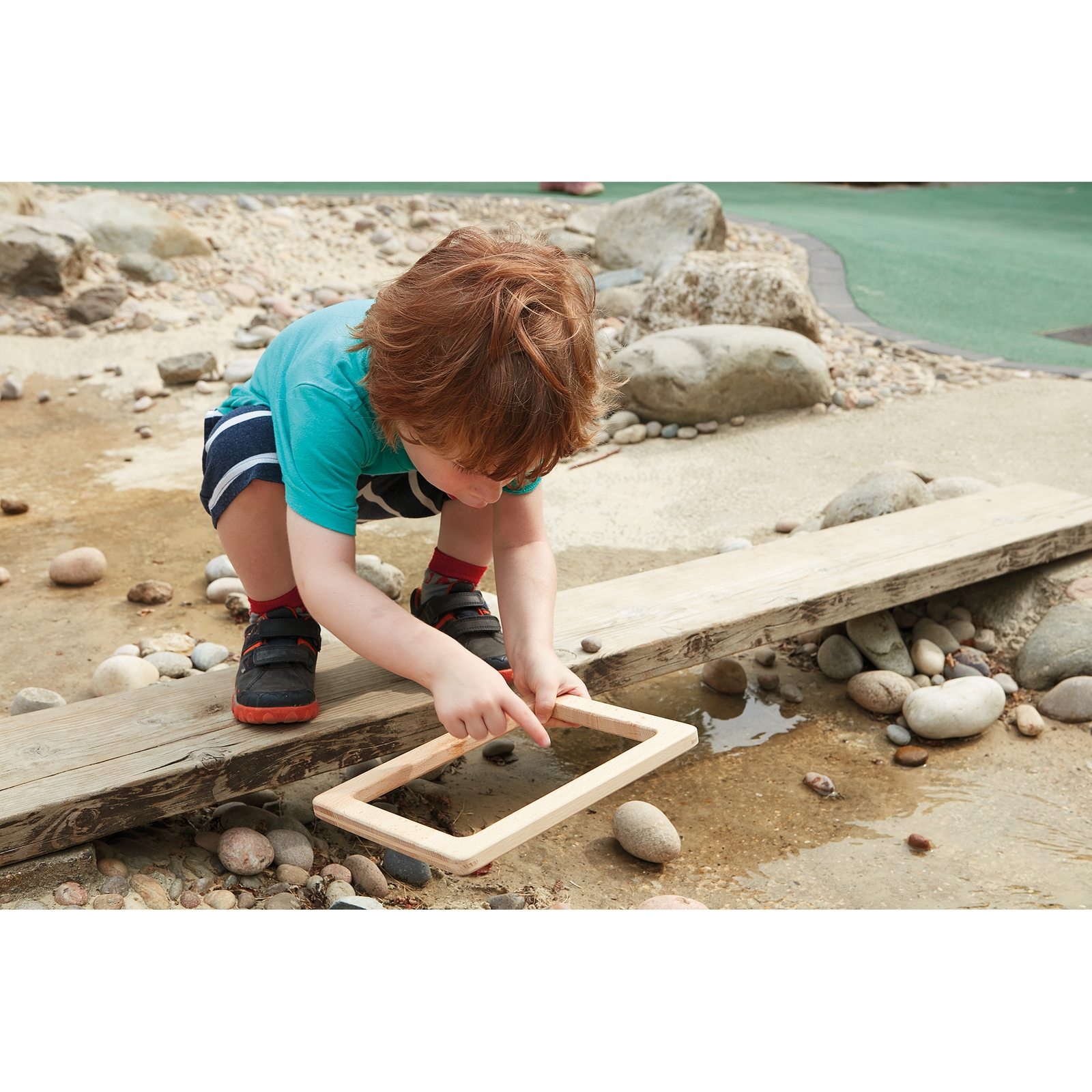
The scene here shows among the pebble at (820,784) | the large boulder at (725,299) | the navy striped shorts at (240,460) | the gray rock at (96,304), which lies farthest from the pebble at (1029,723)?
the gray rock at (96,304)

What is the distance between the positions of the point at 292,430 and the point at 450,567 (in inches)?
26.1

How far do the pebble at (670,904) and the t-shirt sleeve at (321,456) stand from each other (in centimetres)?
96

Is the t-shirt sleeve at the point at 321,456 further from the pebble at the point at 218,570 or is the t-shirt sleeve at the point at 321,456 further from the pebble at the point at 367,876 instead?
the pebble at the point at 218,570

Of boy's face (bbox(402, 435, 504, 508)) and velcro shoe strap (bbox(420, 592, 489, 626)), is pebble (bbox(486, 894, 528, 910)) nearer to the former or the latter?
velcro shoe strap (bbox(420, 592, 489, 626))

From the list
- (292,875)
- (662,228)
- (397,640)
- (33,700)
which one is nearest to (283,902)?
(292,875)

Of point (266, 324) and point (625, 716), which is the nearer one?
point (625, 716)

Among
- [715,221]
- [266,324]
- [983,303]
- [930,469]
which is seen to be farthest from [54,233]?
[983,303]

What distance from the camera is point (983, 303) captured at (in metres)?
7.58

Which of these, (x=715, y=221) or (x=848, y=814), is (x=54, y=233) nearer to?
(x=715, y=221)

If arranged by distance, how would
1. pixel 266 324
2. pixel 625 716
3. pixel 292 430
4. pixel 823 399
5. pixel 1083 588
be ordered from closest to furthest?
pixel 292 430 → pixel 625 716 → pixel 1083 588 → pixel 823 399 → pixel 266 324

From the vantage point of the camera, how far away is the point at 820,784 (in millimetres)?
2689

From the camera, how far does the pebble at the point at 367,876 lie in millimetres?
2213

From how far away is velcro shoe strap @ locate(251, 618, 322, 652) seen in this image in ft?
7.63

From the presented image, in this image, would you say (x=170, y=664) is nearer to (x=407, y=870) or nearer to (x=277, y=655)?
(x=277, y=655)
